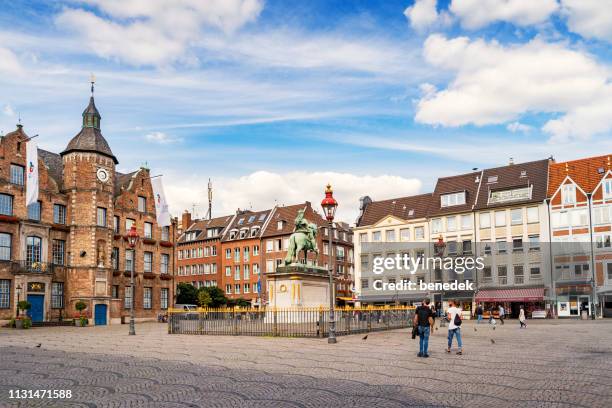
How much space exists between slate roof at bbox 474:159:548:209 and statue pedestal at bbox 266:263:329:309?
39.5 meters

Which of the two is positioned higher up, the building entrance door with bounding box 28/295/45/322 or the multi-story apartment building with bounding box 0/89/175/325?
the multi-story apartment building with bounding box 0/89/175/325

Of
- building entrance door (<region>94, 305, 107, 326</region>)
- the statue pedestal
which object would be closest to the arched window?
building entrance door (<region>94, 305, 107, 326</region>)

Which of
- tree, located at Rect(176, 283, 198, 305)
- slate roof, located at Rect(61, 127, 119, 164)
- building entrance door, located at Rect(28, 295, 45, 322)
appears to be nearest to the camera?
building entrance door, located at Rect(28, 295, 45, 322)

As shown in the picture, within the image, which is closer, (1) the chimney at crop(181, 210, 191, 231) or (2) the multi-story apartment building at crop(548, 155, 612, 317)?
(2) the multi-story apartment building at crop(548, 155, 612, 317)

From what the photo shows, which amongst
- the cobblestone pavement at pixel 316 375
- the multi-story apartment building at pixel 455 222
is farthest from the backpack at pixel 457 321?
the multi-story apartment building at pixel 455 222

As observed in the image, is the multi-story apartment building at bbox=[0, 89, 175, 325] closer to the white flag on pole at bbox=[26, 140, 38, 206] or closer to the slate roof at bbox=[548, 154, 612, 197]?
the white flag on pole at bbox=[26, 140, 38, 206]

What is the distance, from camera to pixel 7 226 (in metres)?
48.4

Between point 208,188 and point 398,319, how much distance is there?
9359 cm

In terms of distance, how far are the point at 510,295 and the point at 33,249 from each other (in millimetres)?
45294

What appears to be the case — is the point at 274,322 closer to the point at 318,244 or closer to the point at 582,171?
the point at 582,171

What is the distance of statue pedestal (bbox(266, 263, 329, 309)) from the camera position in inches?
1281

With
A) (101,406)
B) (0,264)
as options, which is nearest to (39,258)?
(0,264)

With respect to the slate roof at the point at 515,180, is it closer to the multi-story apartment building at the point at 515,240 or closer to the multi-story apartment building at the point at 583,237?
the multi-story apartment building at the point at 515,240

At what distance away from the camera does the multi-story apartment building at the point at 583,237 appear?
5950 centimetres
